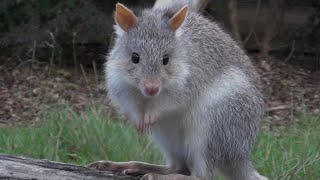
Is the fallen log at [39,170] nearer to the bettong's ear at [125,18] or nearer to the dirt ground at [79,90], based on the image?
the bettong's ear at [125,18]

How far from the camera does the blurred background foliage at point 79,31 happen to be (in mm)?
8742

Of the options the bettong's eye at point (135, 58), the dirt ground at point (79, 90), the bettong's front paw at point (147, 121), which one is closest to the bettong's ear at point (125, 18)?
the bettong's eye at point (135, 58)

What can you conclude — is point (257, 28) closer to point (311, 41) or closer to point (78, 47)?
point (311, 41)

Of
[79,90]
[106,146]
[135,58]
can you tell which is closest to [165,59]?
[135,58]

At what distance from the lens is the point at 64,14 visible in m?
8.69

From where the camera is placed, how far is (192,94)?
4.02 meters

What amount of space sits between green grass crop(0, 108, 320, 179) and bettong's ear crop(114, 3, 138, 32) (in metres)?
1.55

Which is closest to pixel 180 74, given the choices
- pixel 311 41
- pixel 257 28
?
pixel 311 41

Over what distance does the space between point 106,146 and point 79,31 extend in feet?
12.2

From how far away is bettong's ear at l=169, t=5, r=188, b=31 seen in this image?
13.2ft

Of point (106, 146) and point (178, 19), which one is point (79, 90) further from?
point (178, 19)

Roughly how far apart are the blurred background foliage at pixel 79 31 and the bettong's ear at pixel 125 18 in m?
3.94

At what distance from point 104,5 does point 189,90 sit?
5.57 meters

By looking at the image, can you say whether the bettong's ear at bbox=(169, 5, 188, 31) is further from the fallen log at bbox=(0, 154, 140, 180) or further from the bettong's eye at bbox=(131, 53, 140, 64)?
the fallen log at bbox=(0, 154, 140, 180)
